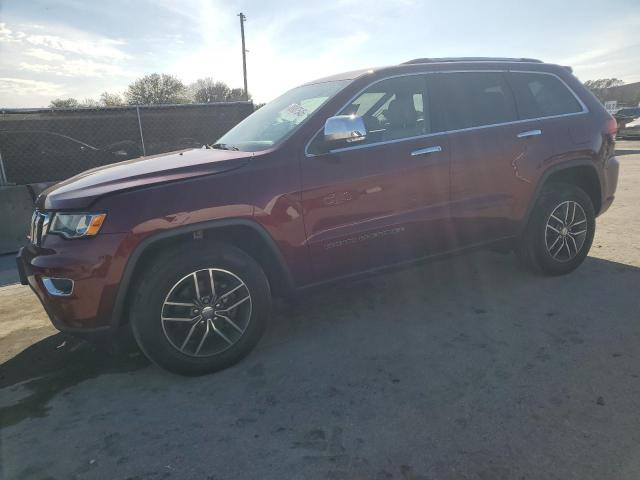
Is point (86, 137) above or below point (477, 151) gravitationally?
above

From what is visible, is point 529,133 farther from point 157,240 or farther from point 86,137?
point 86,137

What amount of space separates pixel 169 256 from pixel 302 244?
0.86 m

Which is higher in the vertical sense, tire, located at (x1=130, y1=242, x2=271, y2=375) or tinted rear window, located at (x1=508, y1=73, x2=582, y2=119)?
tinted rear window, located at (x1=508, y1=73, x2=582, y2=119)

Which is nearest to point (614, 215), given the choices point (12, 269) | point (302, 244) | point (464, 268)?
point (464, 268)

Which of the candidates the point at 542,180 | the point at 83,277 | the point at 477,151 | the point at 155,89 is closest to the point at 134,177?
the point at 83,277

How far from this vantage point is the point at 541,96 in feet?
13.1

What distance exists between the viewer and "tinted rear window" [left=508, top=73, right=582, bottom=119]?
3.88 metres

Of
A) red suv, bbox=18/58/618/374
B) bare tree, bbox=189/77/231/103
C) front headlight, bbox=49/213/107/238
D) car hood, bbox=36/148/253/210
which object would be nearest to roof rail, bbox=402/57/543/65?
red suv, bbox=18/58/618/374

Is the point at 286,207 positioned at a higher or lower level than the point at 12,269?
higher

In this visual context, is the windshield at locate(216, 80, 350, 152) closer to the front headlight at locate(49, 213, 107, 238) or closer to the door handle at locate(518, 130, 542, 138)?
the front headlight at locate(49, 213, 107, 238)

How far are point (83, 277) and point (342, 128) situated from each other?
72.2 inches

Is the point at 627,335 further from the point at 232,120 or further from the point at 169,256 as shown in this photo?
the point at 232,120

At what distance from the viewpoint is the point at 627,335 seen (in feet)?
9.89

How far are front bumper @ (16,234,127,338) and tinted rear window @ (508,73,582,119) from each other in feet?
11.4
